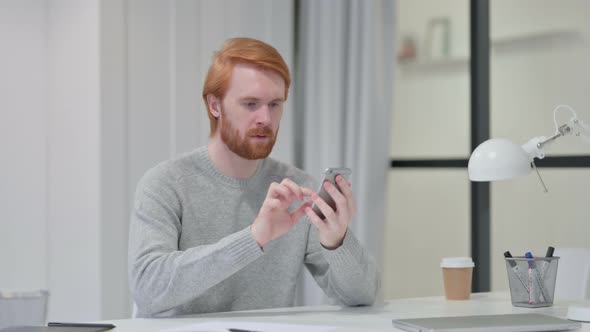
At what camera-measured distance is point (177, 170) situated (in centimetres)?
221

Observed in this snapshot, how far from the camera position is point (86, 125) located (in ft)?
10.7

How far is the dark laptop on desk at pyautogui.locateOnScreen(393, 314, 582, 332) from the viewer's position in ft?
5.39

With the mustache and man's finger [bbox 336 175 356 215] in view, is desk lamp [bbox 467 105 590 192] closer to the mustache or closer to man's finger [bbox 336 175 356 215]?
man's finger [bbox 336 175 356 215]

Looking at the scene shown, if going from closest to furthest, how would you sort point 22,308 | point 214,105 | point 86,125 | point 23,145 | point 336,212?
point 22,308 → point 336,212 → point 214,105 → point 86,125 → point 23,145

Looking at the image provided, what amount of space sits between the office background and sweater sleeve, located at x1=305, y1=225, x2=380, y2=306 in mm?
1338

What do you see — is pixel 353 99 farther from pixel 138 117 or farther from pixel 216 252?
pixel 216 252

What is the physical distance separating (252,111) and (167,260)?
481 millimetres

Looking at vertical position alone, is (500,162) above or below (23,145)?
below

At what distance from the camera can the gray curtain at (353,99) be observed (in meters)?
3.60

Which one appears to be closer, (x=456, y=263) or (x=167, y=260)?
(x=167, y=260)

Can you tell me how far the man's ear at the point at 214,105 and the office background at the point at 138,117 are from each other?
1008 millimetres

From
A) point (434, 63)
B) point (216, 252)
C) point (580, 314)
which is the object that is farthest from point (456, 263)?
point (434, 63)

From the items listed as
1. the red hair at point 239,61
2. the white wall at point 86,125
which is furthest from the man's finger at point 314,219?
the white wall at point 86,125

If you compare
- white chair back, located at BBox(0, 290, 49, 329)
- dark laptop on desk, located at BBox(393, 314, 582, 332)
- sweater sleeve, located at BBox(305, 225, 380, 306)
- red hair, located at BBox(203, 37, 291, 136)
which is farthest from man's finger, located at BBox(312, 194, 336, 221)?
white chair back, located at BBox(0, 290, 49, 329)
